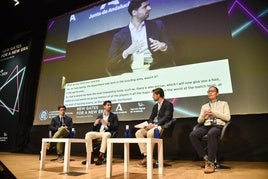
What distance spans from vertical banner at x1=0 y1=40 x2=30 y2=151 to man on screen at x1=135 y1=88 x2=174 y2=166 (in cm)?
369

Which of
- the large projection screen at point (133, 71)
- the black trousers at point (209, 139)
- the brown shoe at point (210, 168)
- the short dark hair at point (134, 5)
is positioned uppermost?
the short dark hair at point (134, 5)

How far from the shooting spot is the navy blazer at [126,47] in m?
3.76

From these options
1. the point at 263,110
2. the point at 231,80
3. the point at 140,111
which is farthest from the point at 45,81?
the point at 263,110

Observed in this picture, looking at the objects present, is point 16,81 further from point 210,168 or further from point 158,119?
point 210,168

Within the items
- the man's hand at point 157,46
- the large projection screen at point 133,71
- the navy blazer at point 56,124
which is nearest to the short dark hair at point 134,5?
the large projection screen at point 133,71

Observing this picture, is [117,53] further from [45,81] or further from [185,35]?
[45,81]

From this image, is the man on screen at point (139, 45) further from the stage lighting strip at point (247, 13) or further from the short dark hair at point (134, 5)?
the stage lighting strip at point (247, 13)

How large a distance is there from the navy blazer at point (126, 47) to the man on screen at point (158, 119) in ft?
2.83

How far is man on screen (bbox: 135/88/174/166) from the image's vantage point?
283 cm

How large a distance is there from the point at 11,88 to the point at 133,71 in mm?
3624

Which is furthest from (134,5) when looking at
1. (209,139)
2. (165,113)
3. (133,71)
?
(209,139)

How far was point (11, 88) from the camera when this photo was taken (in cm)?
575

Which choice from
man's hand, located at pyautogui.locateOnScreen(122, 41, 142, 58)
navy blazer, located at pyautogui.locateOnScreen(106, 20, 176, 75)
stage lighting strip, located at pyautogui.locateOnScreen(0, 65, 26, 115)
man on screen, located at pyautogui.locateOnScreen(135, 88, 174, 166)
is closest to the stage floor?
man on screen, located at pyautogui.locateOnScreen(135, 88, 174, 166)

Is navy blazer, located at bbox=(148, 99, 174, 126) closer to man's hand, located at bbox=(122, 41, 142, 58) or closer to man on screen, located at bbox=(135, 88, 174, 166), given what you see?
→ man on screen, located at bbox=(135, 88, 174, 166)
